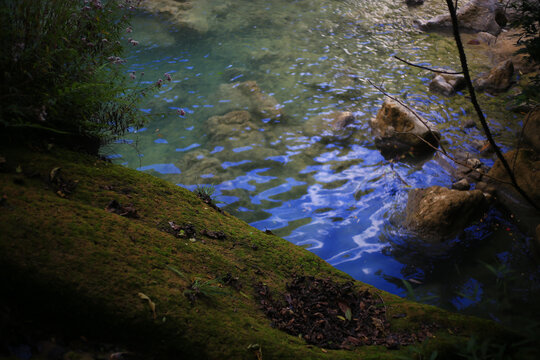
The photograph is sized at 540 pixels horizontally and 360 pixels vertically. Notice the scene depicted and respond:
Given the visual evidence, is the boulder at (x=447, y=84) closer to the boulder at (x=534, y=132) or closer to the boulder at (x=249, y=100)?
the boulder at (x=534, y=132)

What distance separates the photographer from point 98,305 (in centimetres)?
172

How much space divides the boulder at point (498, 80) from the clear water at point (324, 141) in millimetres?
416

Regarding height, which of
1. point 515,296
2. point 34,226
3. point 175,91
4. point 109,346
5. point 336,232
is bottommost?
point 336,232

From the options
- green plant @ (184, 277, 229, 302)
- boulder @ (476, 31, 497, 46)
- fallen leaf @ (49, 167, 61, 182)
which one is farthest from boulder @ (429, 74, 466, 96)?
fallen leaf @ (49, 167, 61, 182)

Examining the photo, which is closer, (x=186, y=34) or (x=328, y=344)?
(x=328, y=344)

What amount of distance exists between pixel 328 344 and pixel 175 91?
8010 millimetres

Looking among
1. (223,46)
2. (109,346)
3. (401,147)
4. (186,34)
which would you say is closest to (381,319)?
(109,346)

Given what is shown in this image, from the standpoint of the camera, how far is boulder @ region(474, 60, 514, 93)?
7.98 meters

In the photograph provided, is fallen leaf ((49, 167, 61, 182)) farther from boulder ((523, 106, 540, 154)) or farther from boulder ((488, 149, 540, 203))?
boulder ((523, 106, 540, 154))

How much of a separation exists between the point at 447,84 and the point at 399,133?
2954 millimetres

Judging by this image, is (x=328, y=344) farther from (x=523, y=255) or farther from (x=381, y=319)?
(x=523, y=255)

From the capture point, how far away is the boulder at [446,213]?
471 centimetres

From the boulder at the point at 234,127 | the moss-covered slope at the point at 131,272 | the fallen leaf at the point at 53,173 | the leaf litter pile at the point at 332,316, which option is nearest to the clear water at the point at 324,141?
the boulder at the point at 234,127

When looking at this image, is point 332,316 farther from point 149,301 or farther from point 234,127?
point 234,127
